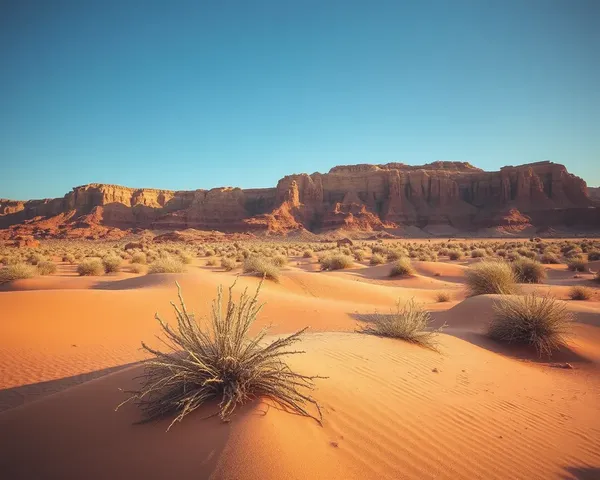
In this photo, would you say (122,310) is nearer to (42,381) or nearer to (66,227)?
(42,381)

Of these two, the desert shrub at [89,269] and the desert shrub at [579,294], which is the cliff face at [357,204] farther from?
the desert shrub at [579,294]

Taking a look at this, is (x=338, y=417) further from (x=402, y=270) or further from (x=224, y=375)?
(x=402, y=270)

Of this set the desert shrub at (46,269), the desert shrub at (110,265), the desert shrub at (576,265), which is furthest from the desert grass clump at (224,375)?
the desert shrub at (576,265)

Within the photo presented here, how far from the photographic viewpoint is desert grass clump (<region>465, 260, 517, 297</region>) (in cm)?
1138

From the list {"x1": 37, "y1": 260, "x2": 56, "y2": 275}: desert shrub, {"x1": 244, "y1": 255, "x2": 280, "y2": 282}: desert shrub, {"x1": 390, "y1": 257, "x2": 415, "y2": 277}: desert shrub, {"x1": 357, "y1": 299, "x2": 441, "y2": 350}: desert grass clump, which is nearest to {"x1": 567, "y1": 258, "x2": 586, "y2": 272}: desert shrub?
{"x1": 390, "y1": 257, "x2": 415, "y2": 277}: desert shrub

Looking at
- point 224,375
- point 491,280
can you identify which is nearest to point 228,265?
point 491,280

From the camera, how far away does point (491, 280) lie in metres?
11.6

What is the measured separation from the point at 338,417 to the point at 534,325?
5958 millimetres

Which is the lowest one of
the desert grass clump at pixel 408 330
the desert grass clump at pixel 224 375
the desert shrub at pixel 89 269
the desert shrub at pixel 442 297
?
the desert shrub at pixel 442 297

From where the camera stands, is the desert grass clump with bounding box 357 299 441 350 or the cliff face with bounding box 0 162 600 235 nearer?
the desert grass clump with bounding box 357 299 441 350

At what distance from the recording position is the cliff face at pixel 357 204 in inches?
2945

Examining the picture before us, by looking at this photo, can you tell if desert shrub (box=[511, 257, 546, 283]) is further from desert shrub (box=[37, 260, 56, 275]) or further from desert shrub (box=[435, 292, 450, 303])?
desert shrub (box=[37, 260, 56, 275])

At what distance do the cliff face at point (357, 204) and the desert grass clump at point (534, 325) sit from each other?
6631 centimetres

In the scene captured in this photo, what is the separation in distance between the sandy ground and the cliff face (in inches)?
2632
